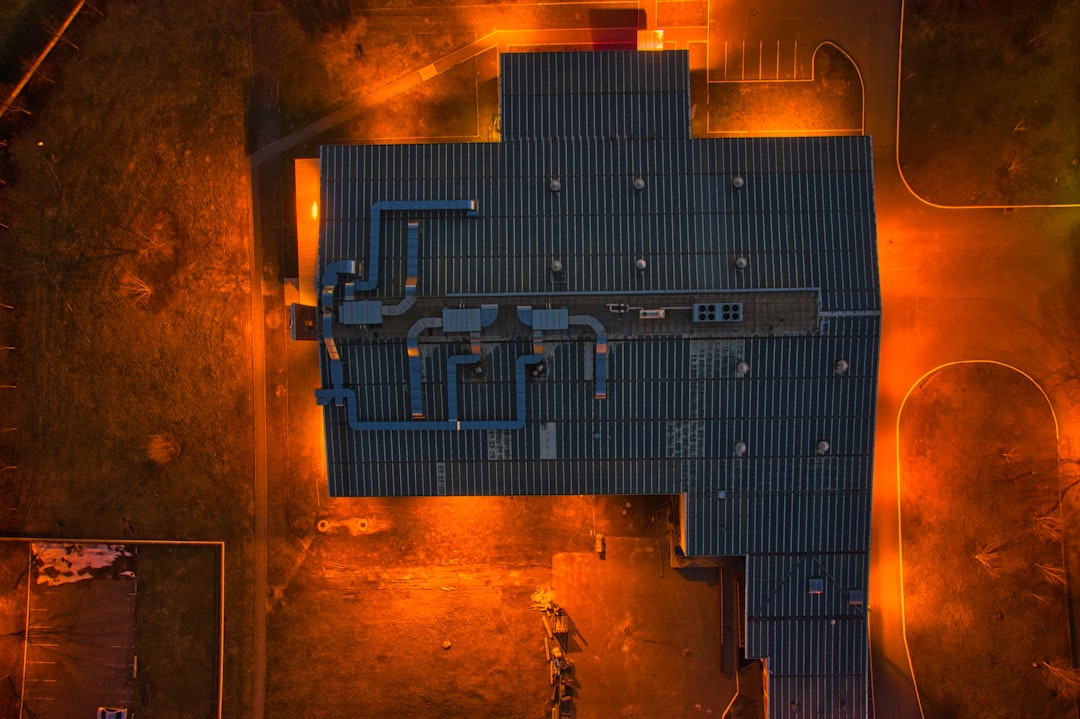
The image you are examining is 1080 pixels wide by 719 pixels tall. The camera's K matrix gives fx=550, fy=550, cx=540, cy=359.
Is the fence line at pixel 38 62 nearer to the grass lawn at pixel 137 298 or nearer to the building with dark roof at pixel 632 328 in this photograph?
the grass lawn at pixel 137 298

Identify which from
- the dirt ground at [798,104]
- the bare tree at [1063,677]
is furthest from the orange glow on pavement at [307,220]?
the bare tree at [1063,677]

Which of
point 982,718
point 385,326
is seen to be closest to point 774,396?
point 385,326

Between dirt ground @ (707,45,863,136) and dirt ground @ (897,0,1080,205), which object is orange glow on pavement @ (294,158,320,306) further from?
A: dirt ground @ (897,0,1080,205)

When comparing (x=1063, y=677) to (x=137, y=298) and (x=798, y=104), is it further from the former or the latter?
(x=137, y=298)

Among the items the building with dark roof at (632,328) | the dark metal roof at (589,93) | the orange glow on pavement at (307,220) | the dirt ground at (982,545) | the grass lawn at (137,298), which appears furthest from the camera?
the grass lawn at (137,298)

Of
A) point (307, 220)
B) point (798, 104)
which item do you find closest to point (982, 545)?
point (798, 104)
